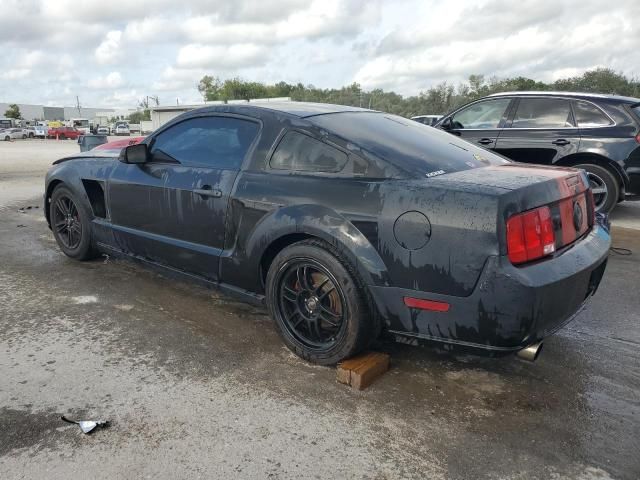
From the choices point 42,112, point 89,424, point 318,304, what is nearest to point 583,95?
point 318,304

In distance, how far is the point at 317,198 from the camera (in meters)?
2.83

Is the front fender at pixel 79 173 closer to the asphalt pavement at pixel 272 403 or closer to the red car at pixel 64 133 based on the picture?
the asphalt pavement at pixel 272 403

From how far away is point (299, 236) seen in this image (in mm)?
2949

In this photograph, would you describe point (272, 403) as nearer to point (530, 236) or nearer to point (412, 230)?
point (412, 230)

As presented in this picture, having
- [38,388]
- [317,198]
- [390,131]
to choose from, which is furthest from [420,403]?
[38,388]

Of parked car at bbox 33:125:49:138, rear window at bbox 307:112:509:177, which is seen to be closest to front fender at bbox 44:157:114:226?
rear window at bbox 307:112:509:177

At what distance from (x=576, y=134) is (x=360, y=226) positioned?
528cm

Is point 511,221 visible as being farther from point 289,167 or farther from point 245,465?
point 245,465

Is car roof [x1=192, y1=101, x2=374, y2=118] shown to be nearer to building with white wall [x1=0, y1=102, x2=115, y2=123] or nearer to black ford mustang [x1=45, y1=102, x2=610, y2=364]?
black ford mustang [x1=45, y1=102, x2=610, y2=364]

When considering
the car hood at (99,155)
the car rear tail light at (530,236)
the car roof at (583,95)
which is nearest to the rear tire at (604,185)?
the car roof at (583,95)

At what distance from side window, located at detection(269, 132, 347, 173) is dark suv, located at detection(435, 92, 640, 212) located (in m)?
4.37

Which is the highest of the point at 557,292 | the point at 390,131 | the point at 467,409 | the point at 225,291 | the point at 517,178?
the point at 390,131

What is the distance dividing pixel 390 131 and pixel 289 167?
0.70m

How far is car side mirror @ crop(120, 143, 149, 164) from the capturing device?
12.5 feet
